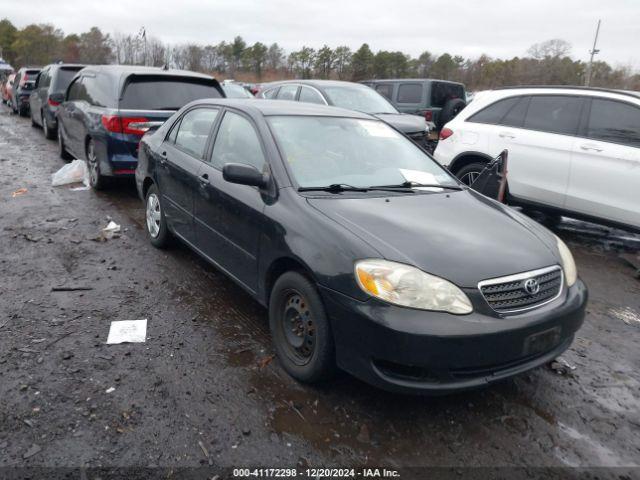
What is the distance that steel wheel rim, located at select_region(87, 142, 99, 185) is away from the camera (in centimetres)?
741

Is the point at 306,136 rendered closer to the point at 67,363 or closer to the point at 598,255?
the point at 67,363

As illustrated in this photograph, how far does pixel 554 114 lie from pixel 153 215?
16.2 feet

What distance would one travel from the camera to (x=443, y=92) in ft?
42.8

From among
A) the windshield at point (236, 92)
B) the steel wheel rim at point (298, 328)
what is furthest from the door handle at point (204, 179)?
the windshield at point (236, 92)

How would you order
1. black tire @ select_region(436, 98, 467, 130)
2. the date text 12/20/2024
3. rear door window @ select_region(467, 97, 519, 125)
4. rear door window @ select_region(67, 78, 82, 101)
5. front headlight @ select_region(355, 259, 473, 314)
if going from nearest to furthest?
the date text 12/20/2024 → front headlight @ select_region(355, 259, 473, 314) → rear door window @ select_region(467, 97, 519, 125) → rear door window @ select_region(67, 78, 82, 101) → black tire @ select_region(436, 98, 467, 130)

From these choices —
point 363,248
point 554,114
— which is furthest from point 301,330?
point 554,114

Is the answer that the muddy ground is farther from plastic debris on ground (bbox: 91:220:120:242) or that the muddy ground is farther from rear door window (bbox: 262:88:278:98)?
rear door window (bbox: 262:88:278:98)

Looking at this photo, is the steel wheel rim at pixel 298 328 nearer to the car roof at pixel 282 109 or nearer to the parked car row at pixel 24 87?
the car roof at pixel 282 109

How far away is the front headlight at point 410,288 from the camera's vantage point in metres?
2.58

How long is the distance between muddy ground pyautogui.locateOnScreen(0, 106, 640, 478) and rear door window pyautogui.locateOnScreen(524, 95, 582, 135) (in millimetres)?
2424

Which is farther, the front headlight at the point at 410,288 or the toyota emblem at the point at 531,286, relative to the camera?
the toyota emblem at the point at 531,286

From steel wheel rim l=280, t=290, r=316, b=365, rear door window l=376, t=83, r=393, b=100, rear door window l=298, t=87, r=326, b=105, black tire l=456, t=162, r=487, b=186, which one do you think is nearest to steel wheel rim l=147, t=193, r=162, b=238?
steel wheel rim l=280, t=290, r=316, b=365

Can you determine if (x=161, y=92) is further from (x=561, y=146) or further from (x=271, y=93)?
(x=561, y=146)

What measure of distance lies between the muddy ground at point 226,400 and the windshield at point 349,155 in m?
1.28
